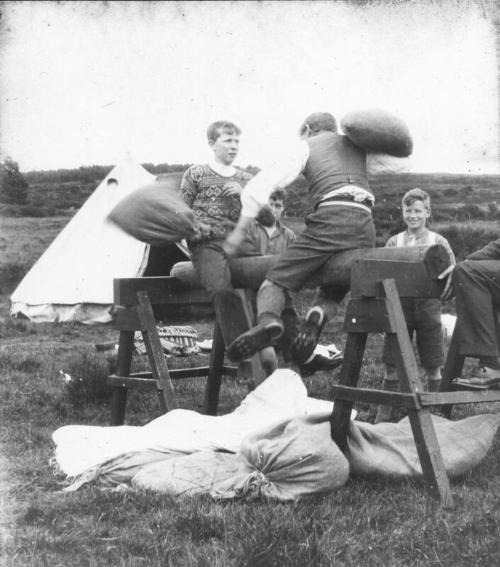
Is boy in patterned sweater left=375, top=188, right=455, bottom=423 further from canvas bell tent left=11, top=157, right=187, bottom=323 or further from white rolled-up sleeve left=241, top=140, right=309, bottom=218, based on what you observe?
canvas bell tent left=11, top=157, right=187, bottom=323

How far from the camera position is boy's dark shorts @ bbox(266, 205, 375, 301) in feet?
14.1

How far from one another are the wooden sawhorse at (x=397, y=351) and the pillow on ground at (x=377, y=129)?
2.48ft

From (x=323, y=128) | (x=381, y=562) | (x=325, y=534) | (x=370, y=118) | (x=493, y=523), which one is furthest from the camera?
(x=323, y=128)

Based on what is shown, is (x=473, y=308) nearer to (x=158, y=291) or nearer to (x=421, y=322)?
(x=421, y=322)

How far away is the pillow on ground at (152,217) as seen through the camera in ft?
15.7

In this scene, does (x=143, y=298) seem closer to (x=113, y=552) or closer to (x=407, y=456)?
(x=407, y=456)

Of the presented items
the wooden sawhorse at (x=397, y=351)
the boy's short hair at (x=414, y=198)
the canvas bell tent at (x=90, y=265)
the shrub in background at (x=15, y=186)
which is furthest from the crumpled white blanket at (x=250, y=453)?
the shrub in background at (x=15, y=186)

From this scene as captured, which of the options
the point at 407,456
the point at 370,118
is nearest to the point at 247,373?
the point at 407,456

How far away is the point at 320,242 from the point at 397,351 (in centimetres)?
77

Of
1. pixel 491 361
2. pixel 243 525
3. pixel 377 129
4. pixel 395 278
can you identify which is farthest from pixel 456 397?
pixel 377 129

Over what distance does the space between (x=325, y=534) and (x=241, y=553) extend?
0.39m

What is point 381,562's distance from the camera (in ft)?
9.43

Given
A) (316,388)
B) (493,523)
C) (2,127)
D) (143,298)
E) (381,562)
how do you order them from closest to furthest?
1. (381,562)
2. (493,523)
3. (2,127)
4. (143,298)
5. (316,388)

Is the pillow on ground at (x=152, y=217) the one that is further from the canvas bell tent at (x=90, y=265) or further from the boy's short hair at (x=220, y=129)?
the canvas bell tent at (x=90, y=265)
